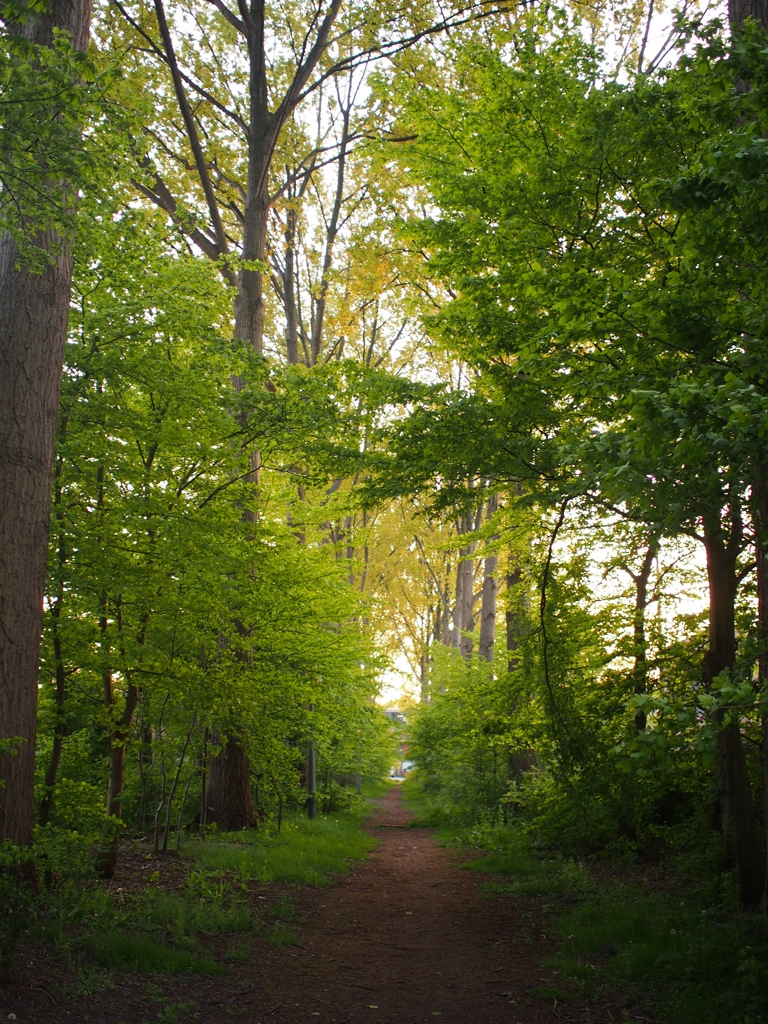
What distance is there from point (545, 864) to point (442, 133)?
8.97m

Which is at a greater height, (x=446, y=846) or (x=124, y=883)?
(x=124, y=883)

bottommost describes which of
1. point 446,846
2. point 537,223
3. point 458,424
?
point 446,846

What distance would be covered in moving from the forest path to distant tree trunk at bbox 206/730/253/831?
2.01 metres

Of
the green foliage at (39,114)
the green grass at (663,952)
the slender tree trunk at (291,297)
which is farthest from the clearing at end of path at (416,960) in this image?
the slender tree trunk at (291,297)

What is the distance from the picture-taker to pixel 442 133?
279 inches

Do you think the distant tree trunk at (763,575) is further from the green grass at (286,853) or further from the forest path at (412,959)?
the green grass at (286,853)

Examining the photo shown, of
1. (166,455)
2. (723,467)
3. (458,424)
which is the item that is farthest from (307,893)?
(723,467)

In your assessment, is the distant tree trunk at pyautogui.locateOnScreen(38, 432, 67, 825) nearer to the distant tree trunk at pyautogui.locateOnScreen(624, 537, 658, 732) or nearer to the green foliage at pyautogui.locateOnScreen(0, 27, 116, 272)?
the green foliage at pyautogui.locateOnScreen(0, 27, 116, 272)

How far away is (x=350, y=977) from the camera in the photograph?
5.72m

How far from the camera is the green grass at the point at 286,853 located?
832 centimetres

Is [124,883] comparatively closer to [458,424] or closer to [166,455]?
[166,455]

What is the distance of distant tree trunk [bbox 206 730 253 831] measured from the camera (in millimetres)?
10586

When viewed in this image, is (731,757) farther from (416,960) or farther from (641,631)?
(416,960)

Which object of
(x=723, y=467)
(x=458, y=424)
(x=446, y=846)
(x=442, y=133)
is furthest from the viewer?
(x=446, y=846)
